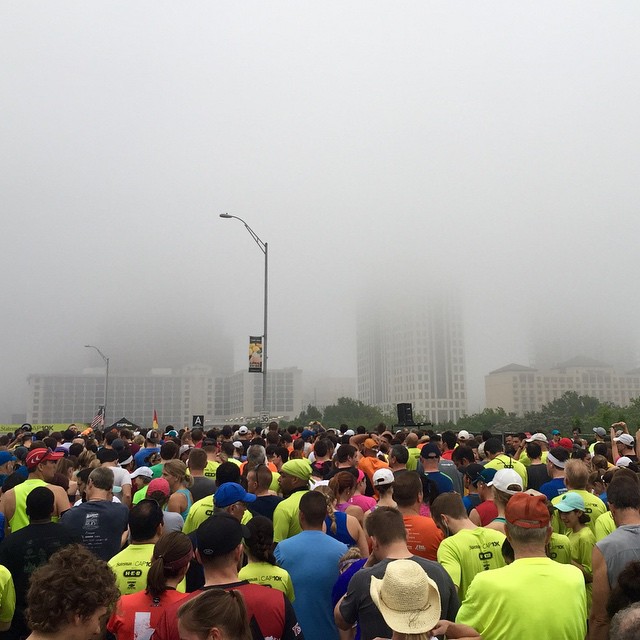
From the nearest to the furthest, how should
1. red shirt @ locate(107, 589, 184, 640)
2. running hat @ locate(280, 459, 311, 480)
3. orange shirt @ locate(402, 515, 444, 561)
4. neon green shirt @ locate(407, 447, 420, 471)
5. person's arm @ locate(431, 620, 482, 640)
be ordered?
person's arm @ locate(431, 620, 482, 640) → red shirt @ locate(107, 589, 184, 640) → orange shirt @ locate(402, 515, 444, 561) → running hat @ locate(280, 459, 311, 480) → neon green shirt @ locate(407, 447, 420, 471)

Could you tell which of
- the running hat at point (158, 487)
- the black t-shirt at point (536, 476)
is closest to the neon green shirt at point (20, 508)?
the running hat at point (158, 487)

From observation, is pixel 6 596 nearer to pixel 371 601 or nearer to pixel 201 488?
pixel 371 601

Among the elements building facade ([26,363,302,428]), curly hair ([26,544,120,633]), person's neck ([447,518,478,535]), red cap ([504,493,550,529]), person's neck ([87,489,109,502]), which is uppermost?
red cap ([504,493,550,529])

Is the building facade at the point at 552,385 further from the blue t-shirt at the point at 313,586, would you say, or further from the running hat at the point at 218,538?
the running hat at the point at 218,538

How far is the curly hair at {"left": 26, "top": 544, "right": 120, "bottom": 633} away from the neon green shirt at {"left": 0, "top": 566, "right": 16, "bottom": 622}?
185cm

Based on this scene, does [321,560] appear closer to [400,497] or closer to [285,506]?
[400,497]

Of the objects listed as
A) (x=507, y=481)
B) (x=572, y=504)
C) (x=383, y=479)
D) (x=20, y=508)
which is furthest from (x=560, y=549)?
(x=20, y=508)

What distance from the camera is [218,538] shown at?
3.47 m

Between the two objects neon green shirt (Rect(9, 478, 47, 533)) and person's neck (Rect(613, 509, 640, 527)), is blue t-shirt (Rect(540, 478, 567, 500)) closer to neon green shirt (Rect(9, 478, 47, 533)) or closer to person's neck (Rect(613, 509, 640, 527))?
person's neck (Rect(613, 509, 640, 527))

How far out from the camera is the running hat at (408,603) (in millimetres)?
2656

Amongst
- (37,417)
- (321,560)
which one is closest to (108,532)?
(321,560)

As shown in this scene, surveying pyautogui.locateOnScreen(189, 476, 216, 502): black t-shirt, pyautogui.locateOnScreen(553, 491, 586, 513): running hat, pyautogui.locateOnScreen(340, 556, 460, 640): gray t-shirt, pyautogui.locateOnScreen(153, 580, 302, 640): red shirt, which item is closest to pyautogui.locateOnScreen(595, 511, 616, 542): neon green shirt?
pyautogui.locateOnScreen(553, 491, 586, 513): running hat

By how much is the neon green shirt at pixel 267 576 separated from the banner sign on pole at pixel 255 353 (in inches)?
871

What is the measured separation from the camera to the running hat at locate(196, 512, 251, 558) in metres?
3.46
